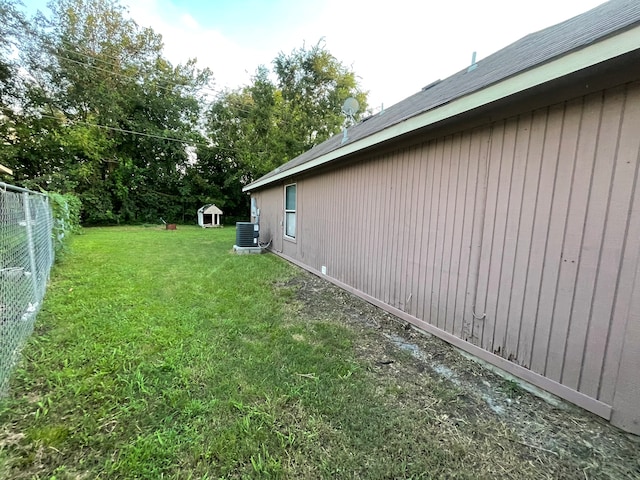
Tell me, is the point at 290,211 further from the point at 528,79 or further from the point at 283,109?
the point at 283,109

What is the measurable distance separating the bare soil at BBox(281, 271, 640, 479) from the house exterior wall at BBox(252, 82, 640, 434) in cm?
15

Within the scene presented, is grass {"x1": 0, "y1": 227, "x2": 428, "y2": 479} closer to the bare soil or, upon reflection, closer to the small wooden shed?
the bare soil

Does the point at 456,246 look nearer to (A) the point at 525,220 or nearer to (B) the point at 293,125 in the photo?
(A) the point at 525,220

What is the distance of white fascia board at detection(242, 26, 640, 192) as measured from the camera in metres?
1.45

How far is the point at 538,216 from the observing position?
80.2 inches

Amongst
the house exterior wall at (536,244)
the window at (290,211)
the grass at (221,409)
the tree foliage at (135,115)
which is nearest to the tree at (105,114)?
the tree foliage at (135,115)

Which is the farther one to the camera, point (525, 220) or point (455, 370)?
point (455, 370)

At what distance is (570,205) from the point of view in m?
1.86

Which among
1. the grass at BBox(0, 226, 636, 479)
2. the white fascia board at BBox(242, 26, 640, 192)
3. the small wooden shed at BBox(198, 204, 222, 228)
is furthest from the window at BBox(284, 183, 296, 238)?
the small wooden shed at BBox(198, 204, 222, 228)

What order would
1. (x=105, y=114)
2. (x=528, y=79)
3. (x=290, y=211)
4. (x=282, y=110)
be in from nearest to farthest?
(x=528, y=79) → (x=290, y=211) → (x=105, y=114) → (x=282, y=110)

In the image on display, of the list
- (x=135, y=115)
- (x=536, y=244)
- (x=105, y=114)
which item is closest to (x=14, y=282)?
(x=536, y=244)

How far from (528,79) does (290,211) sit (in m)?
5.64

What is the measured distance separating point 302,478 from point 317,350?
1.23 metres

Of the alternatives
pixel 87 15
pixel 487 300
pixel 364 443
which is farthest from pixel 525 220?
pixel 87 15
